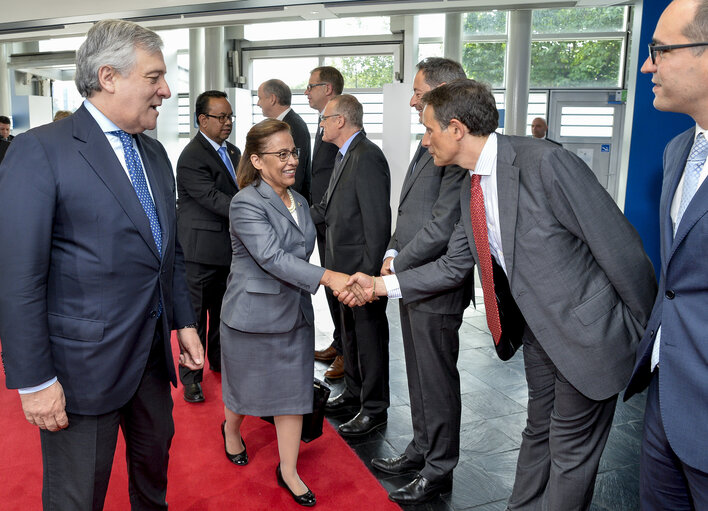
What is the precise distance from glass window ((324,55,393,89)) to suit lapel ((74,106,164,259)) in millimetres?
9998

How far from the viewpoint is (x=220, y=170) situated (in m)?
4.06

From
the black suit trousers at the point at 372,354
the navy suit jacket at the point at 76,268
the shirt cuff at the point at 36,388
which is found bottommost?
the black suit trousers at the point at 372,354

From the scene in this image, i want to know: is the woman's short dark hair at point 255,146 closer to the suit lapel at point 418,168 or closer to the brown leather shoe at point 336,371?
the suit lapel at point 418,168

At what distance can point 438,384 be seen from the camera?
2.76 m

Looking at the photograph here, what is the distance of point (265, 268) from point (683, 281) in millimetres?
1668

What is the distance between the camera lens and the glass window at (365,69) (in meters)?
11.3

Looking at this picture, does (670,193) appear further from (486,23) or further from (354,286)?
(486,23)

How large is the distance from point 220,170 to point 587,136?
28.7 ft

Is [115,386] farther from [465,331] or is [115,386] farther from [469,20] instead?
[469,20]

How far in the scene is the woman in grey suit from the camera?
2.67m

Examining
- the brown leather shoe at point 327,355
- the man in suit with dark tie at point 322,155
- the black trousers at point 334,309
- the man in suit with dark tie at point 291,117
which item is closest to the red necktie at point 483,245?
the black trousers at point 334,309

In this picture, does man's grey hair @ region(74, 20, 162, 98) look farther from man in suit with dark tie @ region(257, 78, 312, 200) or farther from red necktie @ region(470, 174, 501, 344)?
man in suit with dark tie @ region(257, 78, 312, 200)

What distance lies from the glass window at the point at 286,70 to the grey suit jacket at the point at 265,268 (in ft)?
31.7

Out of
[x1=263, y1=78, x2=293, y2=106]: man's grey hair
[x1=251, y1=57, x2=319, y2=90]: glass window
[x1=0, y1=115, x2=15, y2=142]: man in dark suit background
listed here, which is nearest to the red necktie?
[x1=263, y1=78, x2=293, y2=106]: man's grey hair
